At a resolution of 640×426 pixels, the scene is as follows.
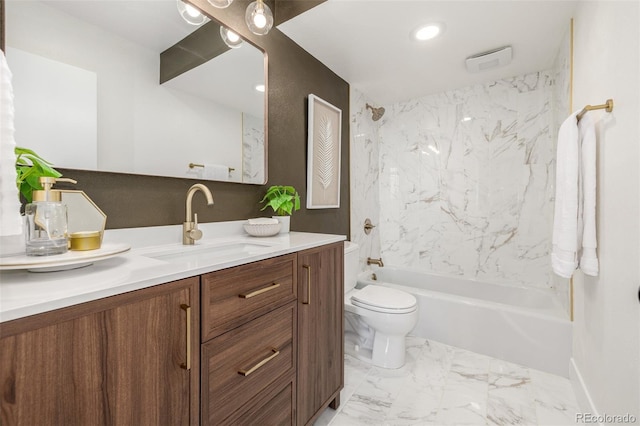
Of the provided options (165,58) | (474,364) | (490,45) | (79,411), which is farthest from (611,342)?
(165,58)

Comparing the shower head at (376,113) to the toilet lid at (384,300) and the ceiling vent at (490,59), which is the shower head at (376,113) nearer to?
the ceiling vent at (490,59)

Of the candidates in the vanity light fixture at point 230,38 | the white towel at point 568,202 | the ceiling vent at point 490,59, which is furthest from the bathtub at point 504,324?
the vanity light fixture at point 230,38

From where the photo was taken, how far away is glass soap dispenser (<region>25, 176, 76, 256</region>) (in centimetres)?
75

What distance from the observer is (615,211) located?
1.11 m

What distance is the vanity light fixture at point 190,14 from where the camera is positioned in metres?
1.29

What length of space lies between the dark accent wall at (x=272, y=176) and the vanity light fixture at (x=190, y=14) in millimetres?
48

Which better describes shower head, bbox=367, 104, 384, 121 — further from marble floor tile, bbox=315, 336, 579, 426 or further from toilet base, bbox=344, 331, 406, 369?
marble floor tile, bbox=315, 336, 579, 426

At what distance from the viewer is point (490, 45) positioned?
201cm

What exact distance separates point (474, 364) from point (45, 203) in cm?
244

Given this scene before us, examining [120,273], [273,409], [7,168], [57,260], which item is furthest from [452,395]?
[7,168]

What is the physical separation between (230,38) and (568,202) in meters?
1.91

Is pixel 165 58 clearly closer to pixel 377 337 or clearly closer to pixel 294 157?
pixel 294 157

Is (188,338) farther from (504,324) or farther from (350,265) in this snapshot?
(504,324)

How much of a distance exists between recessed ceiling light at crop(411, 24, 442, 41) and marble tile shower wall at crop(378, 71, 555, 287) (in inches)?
42.5
